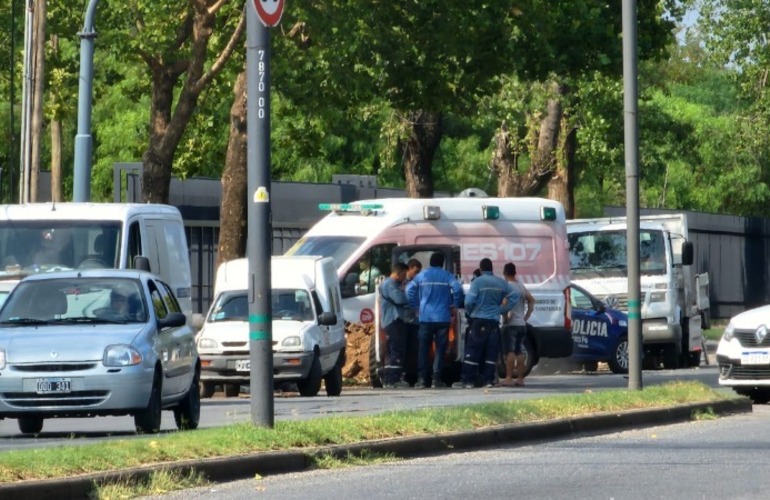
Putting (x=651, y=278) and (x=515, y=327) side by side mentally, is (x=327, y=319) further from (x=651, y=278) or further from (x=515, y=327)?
(x=651, y=278)

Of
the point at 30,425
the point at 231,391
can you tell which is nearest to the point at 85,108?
the point at 231,391

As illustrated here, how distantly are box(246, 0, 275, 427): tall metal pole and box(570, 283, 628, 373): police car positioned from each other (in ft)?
58.5

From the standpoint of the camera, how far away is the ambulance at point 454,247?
27078 mm

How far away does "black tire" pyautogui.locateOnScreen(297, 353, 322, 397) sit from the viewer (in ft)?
77.4

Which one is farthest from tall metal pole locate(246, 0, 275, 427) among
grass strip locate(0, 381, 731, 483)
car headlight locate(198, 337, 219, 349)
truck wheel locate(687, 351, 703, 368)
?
truck wheel locate(687, 351, 703, 368)

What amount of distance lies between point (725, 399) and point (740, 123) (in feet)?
113

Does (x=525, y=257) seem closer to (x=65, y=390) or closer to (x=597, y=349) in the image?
(x=597, y=349)

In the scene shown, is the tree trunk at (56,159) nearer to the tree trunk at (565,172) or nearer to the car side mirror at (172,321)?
the tree trunk at (565,172)

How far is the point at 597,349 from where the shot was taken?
104 feet

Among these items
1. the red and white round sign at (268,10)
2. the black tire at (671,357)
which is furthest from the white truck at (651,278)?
the red and white round sign at (268,10)

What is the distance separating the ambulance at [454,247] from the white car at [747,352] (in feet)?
18.2

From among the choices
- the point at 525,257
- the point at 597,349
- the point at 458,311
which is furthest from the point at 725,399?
the point at 597,349

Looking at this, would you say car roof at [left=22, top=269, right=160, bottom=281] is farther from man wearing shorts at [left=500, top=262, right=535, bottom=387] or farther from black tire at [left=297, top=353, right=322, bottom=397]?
man wearing shorts at [left=500, top=262, right=535, bottom=387]

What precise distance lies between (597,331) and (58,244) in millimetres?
13028
